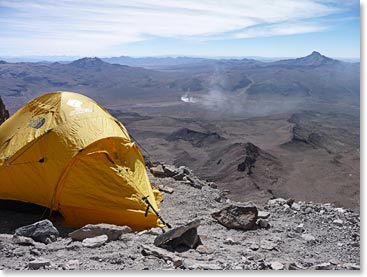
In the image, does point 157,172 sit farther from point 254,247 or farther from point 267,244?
point 254,247

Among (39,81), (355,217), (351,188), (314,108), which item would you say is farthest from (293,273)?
(39,81)

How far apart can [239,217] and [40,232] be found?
3.47m

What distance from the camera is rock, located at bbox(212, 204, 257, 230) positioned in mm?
7688

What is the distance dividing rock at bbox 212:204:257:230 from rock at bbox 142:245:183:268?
226 centimetres

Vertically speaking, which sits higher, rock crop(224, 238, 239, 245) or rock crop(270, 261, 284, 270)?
rock crop(270, 261, 284, 270)

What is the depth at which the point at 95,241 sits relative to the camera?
6.21 m

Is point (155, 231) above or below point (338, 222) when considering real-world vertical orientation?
above

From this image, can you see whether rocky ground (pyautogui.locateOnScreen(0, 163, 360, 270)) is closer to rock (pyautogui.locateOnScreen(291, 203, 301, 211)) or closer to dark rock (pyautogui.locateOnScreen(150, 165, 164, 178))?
rock (pyautogui.locateOnScreen(291, 203, 301, 211))

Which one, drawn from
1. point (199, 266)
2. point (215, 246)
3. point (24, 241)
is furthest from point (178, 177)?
point (199, 266)

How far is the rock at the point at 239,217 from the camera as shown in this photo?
25.2ft

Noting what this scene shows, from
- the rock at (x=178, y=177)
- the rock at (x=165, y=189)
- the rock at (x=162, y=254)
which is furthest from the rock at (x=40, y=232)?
the rock at (x=178, y=177)

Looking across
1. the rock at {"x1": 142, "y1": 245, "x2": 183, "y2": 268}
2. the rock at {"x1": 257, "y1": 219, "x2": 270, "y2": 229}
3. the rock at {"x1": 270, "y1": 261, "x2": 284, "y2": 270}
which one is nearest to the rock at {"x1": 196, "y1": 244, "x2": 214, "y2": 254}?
the rock at {"x1": 142, "y1": 245, "x2": 183, "y2": 268}

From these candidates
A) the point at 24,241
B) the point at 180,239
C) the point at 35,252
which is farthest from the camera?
the point at 180,239

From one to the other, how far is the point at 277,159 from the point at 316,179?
8.60 metres
